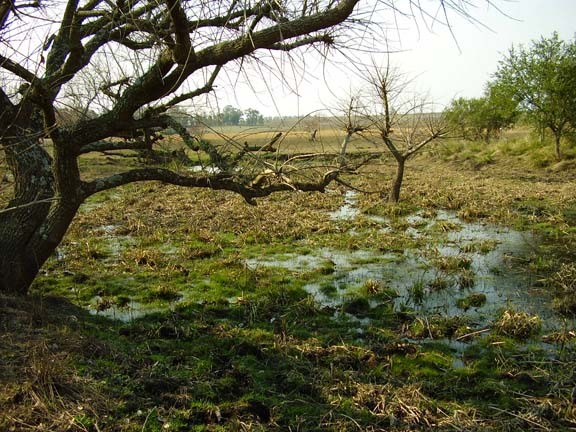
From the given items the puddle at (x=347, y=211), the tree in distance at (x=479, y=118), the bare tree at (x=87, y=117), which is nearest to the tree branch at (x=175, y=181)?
the bare tree at (x=87, y=117)

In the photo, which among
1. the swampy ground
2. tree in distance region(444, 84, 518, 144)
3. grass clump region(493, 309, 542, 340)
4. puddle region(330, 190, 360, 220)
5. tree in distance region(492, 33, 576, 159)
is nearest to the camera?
the swampy ground

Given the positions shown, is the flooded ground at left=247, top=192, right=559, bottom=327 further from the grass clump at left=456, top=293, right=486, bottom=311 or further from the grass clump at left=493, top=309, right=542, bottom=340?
the grass clump at left=493, top=309, right=542, bottom=340

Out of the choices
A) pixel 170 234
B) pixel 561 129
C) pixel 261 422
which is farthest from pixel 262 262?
pixel 561 129

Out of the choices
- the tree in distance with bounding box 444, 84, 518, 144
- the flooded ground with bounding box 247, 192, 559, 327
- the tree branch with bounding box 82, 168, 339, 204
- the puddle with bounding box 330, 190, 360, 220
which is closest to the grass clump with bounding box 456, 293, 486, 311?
the flooded ground with bounding box 247, 192, 559, 327

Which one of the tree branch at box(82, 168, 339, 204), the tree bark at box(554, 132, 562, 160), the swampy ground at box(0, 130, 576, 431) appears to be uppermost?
the tree branch at box(82, 168, 339, 204)

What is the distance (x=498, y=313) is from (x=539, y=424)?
2776 mm

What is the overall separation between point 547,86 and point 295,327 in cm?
1917

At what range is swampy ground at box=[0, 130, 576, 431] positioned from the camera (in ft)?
14.0

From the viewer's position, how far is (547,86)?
21.2m

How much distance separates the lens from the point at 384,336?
6121mm

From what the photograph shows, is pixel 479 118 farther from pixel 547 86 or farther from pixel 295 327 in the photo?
pixel 295 327

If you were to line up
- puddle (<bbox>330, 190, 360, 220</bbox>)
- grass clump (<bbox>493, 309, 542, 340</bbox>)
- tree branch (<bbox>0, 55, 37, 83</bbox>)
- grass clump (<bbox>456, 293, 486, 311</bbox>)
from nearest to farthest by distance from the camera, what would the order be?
tree branch (<bbox>0, 55, 37, 83</bbox>) < grass clump (<bbox>493, 309, 542, 340</bbox>) < grass clump (<bbox>456, 293, 486, 311</bbox>) < puddle (<bbox>330, 190, 360, 220</bbox>)

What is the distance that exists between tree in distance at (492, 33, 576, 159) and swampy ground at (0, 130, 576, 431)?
988cm

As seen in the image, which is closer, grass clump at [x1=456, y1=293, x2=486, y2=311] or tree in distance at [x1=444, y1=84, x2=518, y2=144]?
grass clump at [x1=456, y1=293, x2=486, y2=311]
